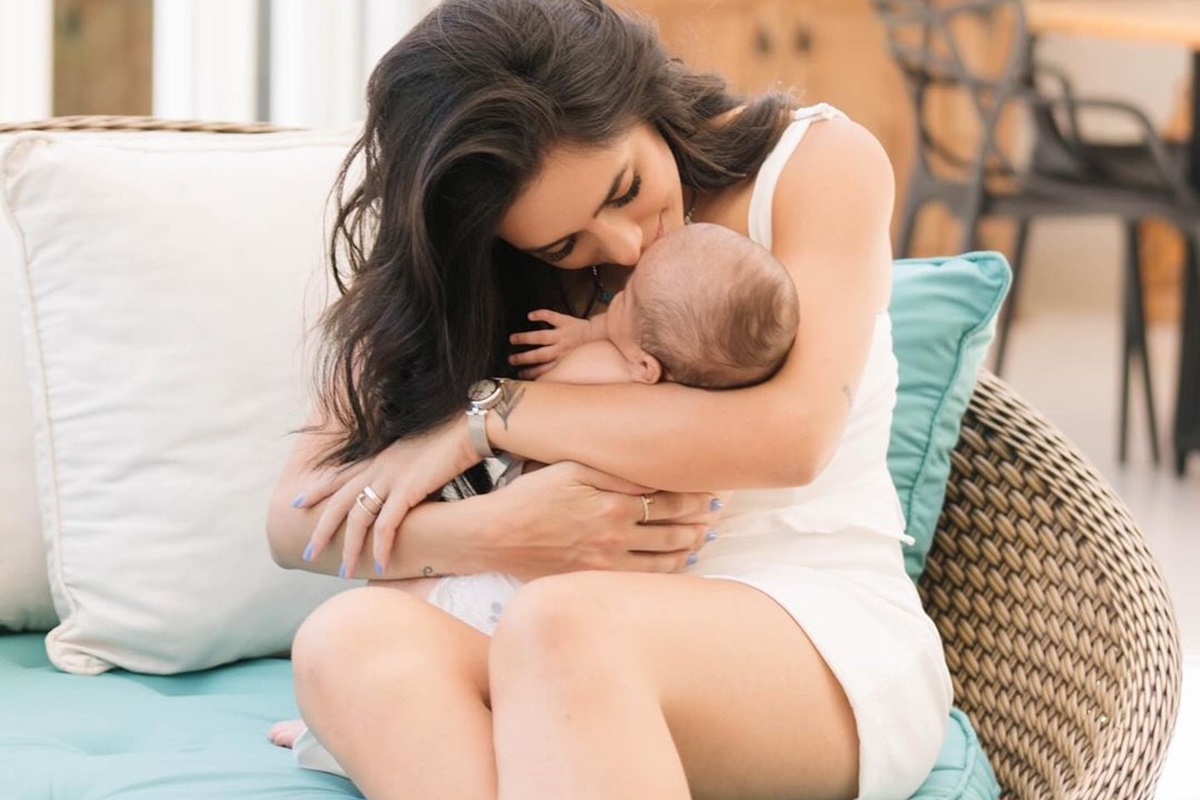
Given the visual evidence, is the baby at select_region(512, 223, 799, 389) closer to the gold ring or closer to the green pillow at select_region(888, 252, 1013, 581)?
the gold ring

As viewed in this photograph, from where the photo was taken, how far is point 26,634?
5.63 feet

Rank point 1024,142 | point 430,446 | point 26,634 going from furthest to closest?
1. point 1024,142
2. point 26,634
3. point 430,446

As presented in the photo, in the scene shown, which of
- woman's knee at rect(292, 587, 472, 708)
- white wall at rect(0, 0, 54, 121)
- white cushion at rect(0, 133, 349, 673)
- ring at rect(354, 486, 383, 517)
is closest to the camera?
woman's knee at rect(292, 587, 472, 708)

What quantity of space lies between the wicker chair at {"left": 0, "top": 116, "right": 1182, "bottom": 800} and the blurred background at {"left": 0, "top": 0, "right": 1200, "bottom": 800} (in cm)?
45

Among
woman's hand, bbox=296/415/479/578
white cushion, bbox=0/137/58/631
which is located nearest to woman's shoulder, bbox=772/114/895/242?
woman's hand, bbox=296/415/479/578

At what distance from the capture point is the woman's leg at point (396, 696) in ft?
3.94

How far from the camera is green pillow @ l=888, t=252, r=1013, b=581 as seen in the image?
1649 millimetres

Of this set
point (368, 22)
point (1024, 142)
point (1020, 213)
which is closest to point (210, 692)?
point (368, 22)

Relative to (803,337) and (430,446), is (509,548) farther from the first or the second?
(803,337)

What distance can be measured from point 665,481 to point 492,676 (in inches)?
9.5

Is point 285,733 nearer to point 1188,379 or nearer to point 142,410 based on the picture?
point 142,410

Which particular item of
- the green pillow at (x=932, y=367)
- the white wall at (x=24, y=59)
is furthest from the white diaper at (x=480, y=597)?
the white wall at (x=24, y=59)

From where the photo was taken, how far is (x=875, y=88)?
6.07 metres

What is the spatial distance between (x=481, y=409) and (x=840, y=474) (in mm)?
330
